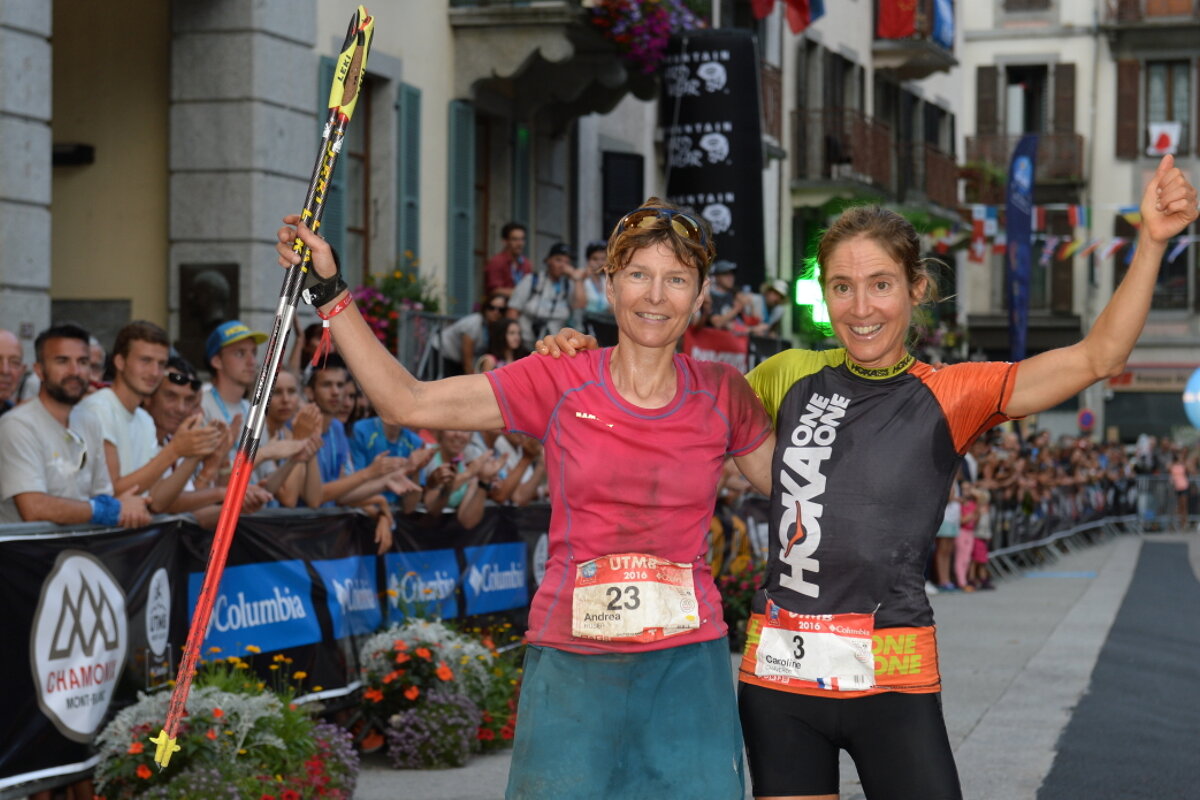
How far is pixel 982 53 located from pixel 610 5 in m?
40.5

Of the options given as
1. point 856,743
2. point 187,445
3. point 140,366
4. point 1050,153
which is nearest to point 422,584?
point 140,366

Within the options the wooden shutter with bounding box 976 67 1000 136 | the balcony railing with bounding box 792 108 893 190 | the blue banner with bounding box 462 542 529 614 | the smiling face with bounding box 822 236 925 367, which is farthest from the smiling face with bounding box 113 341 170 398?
the wooden shutter with bounding box 976 67 1000 136

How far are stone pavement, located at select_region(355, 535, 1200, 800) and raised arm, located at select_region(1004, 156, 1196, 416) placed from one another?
4.29m

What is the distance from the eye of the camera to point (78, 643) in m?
7.23

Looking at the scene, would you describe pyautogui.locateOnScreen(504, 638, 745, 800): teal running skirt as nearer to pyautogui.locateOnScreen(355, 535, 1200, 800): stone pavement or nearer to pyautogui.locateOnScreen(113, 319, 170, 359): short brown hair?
pyautogui.locateOnScreen(355, 535, 1200, 800): stone pavement

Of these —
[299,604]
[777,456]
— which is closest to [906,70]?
[299,604]

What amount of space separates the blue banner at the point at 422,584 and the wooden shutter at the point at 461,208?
8.65 metres

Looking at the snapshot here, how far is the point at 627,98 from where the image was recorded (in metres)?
24.2

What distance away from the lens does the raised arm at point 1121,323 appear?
4215 millimetres

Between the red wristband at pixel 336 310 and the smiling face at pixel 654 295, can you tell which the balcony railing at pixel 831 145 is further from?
the red wristband at pixel 336 310

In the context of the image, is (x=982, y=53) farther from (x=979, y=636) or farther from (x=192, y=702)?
(x=192, y=702)

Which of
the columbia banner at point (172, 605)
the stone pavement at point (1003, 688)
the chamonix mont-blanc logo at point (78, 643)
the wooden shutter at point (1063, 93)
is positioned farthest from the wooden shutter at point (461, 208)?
the wooden shutter at point (1063, 93)

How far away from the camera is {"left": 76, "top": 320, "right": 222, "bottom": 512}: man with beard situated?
26.4 feet

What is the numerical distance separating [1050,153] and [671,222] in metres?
54.1
